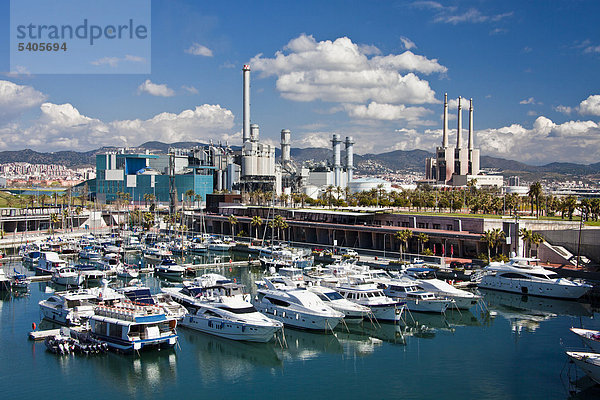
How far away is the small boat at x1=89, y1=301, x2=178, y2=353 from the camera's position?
4003cm

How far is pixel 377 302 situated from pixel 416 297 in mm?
6227

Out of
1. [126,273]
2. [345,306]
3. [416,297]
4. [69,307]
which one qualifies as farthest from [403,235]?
[69,307]

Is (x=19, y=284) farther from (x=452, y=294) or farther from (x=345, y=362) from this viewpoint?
(x=452, y=294)

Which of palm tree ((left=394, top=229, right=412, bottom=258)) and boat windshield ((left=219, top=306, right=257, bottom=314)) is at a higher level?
palm tree ((left=394, top=229, right=412, bottom=258))

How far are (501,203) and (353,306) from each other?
7739 centimetres

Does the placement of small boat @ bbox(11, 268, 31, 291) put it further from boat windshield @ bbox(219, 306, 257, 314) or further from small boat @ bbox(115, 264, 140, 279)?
boat windshield @ bbox(219, 306, 257, 314)

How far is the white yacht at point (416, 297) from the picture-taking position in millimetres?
53500

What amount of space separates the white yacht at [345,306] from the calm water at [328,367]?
120cm

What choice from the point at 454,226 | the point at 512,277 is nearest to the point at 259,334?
the point at 512,277

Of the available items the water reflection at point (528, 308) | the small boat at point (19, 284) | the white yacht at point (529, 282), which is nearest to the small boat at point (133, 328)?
the small boat at point (19, 284)

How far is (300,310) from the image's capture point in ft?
155

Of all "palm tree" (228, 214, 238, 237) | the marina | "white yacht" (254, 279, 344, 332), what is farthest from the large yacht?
"palm tree" (228, 214, 238, 237)

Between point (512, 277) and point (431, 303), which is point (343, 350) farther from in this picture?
point (512, 277)

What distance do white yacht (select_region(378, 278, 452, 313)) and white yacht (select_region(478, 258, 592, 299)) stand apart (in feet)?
42.7
